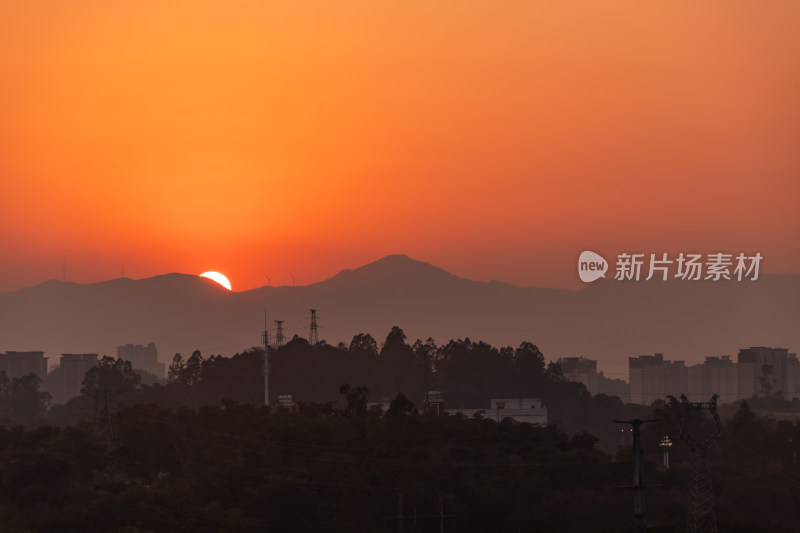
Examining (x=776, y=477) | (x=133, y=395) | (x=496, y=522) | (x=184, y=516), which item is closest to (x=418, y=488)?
(x=496, y=522)

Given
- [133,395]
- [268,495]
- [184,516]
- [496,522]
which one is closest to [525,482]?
[496,522]

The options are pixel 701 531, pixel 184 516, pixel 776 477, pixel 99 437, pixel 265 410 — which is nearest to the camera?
pixel 701 531

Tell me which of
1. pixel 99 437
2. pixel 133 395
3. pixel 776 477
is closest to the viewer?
pixel 99 437

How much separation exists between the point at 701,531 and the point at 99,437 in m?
51.1

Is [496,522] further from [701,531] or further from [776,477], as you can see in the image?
[776,477]

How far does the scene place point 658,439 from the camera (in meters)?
122

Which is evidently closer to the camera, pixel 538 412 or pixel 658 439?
pixel 658 439

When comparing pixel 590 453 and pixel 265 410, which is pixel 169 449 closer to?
pixel 265 410

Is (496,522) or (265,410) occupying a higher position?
(265,410)

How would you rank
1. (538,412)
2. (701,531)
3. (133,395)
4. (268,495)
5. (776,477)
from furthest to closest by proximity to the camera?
(133,395), (538,412), (776,477), (268,495), (701,531)

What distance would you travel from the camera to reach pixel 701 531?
234 feet

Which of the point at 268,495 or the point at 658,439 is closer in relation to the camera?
the point at 268,495

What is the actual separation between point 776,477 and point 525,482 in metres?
27.0

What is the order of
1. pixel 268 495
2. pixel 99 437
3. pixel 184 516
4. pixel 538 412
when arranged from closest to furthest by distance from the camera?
1. pixel 184 516
2. pixel 268 495
3. pixel 99 437
4. pixel 538 412
